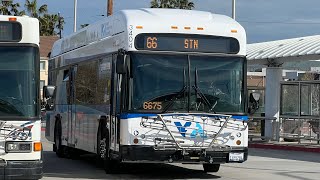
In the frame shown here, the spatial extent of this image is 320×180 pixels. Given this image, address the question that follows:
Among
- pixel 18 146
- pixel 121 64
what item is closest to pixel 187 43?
pixel 121 64

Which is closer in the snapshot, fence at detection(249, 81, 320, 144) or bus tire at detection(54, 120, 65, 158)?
bus tire at detection(54, 120, 65, 158)

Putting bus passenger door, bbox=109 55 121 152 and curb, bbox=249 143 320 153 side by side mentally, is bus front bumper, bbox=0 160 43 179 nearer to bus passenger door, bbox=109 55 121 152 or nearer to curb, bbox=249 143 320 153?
bus passenger door, bbox=109 55 121 152

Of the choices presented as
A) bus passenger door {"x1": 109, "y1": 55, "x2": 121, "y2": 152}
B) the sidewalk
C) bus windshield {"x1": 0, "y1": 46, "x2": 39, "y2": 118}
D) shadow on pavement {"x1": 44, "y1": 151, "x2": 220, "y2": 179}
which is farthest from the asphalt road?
bus windshield {"x1": 0, "y1": 46, "x2": 39, "y2": 118}

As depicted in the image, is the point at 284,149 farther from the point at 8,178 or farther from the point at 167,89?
the point at 8,178

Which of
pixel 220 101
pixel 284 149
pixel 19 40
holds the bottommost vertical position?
pixel 284 149

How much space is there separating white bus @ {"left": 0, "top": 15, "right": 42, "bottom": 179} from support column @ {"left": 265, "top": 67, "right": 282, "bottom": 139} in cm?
1666

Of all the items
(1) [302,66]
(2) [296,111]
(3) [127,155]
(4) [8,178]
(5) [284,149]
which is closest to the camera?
(4) [8,178]

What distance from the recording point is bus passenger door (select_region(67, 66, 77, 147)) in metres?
17.0

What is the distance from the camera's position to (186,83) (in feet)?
41.8

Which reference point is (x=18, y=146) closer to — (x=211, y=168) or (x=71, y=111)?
(x=211, y=168)

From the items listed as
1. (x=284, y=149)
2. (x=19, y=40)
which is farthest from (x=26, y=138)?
(x=284, y=149)

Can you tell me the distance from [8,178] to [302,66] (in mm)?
41432

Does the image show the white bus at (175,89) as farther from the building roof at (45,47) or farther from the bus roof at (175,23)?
the building roof at (45,47)

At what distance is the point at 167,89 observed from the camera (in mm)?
12648
